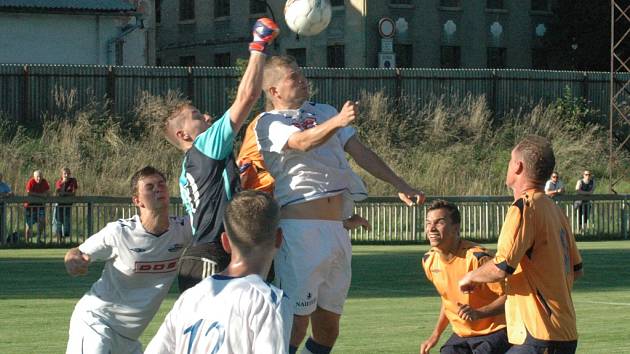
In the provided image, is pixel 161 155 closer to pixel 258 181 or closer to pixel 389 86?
pixel 389 86

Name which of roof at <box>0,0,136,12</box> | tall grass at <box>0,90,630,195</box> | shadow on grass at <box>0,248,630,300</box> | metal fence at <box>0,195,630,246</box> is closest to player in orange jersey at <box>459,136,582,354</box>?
shadow on grass at <box>0,248,630,300</box>

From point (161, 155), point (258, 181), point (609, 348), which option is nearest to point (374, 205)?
point (161, 155)

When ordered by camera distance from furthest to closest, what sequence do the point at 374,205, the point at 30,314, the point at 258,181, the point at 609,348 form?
the point at 374,205, the point at 30,314, the point at 609,348, the point at 258,181

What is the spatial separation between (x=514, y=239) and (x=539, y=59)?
52979mm

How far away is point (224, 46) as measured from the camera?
199 ft

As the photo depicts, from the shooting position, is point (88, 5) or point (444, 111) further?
point (88, 5)

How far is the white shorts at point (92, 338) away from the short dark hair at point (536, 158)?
2779 millimetres

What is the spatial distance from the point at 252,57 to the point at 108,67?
34.4 metres

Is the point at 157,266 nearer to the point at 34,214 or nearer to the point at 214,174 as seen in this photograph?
the point at 214,174

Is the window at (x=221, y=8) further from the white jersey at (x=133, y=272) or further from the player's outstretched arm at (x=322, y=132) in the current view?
the white jersey at (x=133, y=272)

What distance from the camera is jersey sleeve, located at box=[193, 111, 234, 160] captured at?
25.7ft

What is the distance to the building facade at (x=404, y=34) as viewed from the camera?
5512cm

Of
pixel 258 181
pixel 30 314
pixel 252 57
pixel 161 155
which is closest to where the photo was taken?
pixel 252 57

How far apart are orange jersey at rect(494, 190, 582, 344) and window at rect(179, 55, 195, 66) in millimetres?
55108
